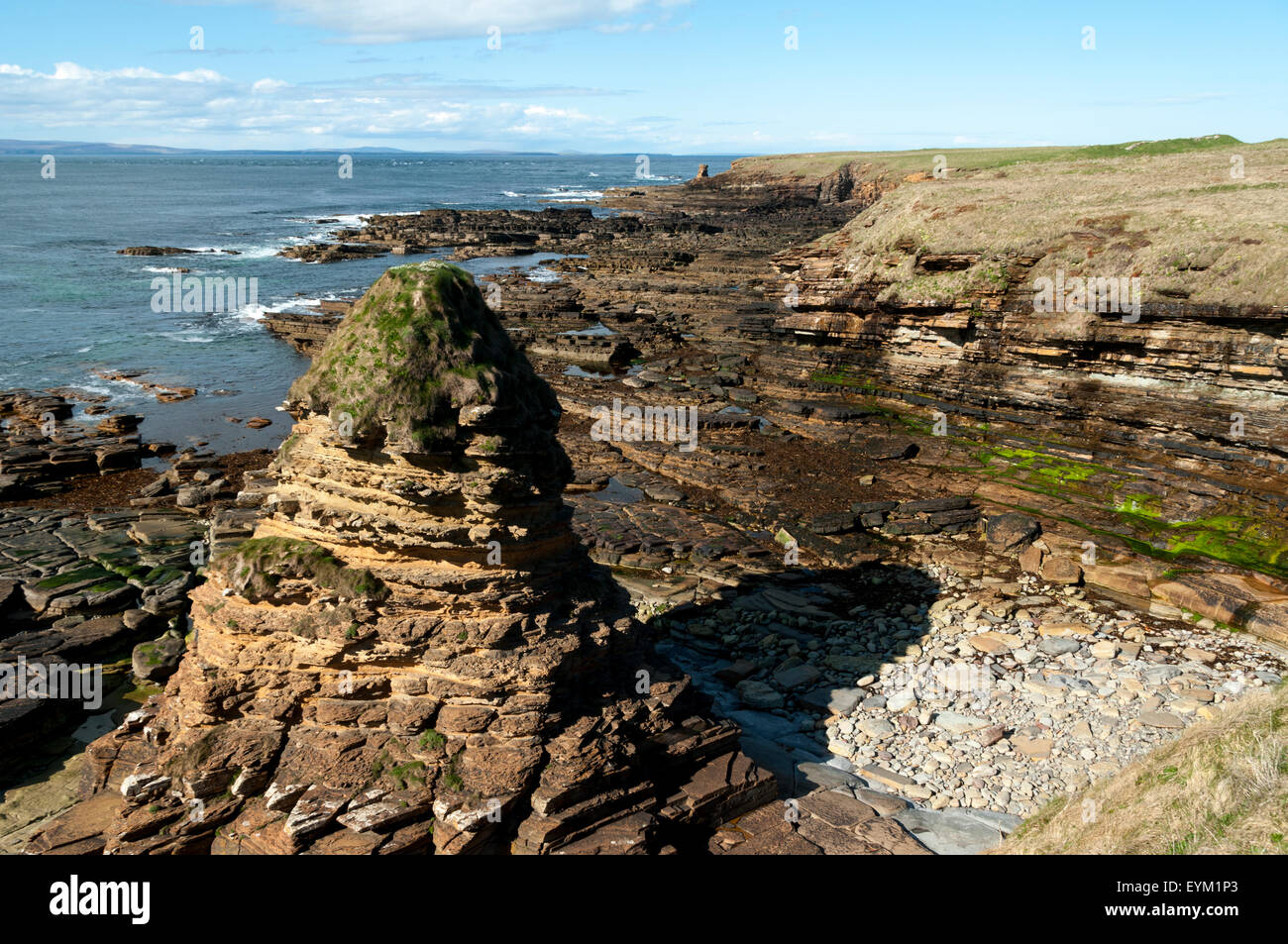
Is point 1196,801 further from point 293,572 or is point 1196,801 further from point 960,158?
point 960,158

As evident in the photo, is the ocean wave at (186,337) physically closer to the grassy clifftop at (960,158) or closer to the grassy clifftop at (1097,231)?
the grassy clifftop at (1097,231)

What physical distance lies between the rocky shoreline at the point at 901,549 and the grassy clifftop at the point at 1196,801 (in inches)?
77.9

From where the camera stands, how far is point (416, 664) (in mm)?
11562

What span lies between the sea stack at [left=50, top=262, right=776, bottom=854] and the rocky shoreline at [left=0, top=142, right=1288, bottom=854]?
12 centimetres

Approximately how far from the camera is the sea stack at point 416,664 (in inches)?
417

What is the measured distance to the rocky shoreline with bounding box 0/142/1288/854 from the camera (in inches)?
484

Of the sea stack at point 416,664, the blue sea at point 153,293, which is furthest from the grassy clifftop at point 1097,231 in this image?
the blue sea at point 153,293

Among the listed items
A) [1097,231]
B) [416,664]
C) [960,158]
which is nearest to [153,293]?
[416,664]

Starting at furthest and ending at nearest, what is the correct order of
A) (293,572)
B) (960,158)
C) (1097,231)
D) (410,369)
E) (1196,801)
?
(960,158) < (1097,231) < (293,572) < (410,369) < (1196,801)

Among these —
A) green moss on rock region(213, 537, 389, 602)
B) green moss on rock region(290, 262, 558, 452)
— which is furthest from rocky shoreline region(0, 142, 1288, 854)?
green moss on rock region(290, 262, 558, 452)

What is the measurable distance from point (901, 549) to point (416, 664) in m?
16.4

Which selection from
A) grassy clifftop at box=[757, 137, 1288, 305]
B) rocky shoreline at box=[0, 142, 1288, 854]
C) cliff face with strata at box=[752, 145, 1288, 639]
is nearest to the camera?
rocky shoreline at box=[0, 142, 1288, 854]

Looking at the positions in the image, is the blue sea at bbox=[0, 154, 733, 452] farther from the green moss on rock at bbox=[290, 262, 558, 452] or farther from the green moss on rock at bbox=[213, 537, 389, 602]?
the green moss on rock at bbox=[290, 262, 558, 452]
